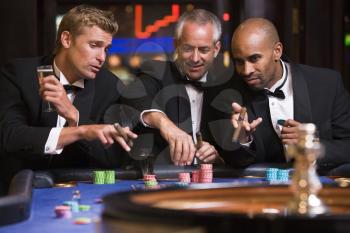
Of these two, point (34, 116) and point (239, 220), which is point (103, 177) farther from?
point (239, 220)

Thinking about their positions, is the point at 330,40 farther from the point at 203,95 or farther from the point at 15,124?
the point at 15,124

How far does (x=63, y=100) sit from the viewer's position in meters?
3.94

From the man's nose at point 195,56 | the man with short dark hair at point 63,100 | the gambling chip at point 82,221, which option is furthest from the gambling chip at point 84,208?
the man's nose at point 195,56

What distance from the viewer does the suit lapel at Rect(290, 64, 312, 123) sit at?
4531mm

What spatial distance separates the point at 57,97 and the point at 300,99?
1448 mm

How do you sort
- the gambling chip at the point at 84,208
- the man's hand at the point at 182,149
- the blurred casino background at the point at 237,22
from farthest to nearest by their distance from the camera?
1. the blurred casino background at the point at 237,22
2. the man's hand at the point at 182,149
3. the gambling chip at the point at 84,208

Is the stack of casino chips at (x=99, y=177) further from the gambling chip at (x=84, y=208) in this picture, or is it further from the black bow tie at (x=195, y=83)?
the black bow tie at (x=195, y=83)

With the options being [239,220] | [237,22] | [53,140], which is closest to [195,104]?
[53,140]

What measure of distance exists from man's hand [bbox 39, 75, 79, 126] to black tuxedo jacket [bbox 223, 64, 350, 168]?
1013 mm

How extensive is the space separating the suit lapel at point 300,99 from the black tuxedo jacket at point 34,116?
1040 mm

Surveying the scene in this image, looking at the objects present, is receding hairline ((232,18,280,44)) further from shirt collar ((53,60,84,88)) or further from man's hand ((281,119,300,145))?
shirt collar ((53,60,84,88))

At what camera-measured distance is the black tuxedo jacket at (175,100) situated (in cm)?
450

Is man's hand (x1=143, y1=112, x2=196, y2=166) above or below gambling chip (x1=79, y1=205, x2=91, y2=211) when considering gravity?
above

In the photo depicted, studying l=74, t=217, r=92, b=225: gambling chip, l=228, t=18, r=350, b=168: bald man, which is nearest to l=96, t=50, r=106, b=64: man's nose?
l=228, t=18, r=350, b=168: bald man
